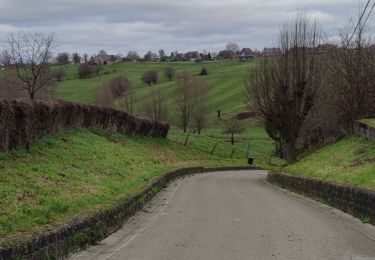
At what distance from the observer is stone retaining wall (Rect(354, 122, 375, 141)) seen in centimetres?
2208

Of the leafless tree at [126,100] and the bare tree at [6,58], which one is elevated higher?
the bare tree at [6,58]

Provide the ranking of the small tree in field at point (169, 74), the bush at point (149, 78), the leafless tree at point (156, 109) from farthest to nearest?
the small tree in field at point (169, 74) < the bush at point (149, 78) < the leafless tree at point (156, 109)

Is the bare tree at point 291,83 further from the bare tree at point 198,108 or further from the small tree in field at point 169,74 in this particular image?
the small tree in field at point 169,74

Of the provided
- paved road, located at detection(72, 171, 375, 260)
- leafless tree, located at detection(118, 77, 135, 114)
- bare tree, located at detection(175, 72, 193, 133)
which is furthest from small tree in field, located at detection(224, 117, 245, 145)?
paved road, located at detection(72, 171, 375, 260)

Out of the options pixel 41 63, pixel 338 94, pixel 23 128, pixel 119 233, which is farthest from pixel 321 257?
pixel 41 63

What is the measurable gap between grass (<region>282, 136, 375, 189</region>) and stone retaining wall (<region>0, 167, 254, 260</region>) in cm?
624

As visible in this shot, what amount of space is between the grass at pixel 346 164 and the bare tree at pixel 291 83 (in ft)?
27.1

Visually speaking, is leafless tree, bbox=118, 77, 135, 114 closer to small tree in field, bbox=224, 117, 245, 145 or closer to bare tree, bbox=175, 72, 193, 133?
bare tree, bbox=175, 72, 193, 133

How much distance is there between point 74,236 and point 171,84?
421ft

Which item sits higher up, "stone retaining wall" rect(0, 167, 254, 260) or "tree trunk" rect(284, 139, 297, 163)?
"stone retaining wall" rect(0, 167, 254, 260)

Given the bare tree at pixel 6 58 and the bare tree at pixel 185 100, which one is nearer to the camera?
the bare tree at pixel 6 58

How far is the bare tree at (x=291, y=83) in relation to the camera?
34.8m

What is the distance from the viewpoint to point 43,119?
1842cm

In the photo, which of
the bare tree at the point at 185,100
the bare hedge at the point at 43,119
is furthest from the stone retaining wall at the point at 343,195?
the bare tree at the point at 185,100
